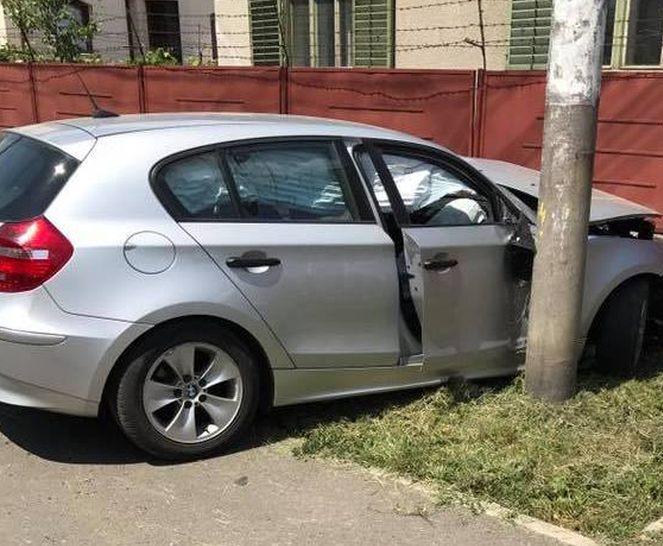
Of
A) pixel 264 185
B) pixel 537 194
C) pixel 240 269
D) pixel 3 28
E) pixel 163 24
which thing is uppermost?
pixel 163 24

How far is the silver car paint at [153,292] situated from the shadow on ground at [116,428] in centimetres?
23

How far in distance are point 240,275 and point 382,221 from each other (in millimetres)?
789

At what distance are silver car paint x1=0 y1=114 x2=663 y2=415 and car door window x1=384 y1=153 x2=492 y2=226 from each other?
0.60ft

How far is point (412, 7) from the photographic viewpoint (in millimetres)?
11375

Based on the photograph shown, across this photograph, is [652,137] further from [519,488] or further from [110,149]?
[110,149]

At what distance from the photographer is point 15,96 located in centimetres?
1392

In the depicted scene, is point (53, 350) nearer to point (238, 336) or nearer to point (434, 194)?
point (238, 336)

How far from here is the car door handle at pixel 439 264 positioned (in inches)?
162

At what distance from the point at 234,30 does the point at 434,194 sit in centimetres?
1104

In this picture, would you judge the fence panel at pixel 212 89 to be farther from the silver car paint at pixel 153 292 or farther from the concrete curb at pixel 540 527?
the concrete curb at pixel 540 527

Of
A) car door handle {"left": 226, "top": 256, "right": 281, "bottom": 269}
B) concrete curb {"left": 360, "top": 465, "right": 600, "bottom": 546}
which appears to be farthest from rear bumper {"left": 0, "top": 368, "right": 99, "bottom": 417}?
concrete curb {"left": 360, "top": 465, "right": 600, "bottom": 546}

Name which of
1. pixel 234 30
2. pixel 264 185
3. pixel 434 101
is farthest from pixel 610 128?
pixel 234 30

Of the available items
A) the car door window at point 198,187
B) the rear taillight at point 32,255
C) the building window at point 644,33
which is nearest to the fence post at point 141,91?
the building window at point 644,33

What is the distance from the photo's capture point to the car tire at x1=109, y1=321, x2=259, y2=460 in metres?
3.60
